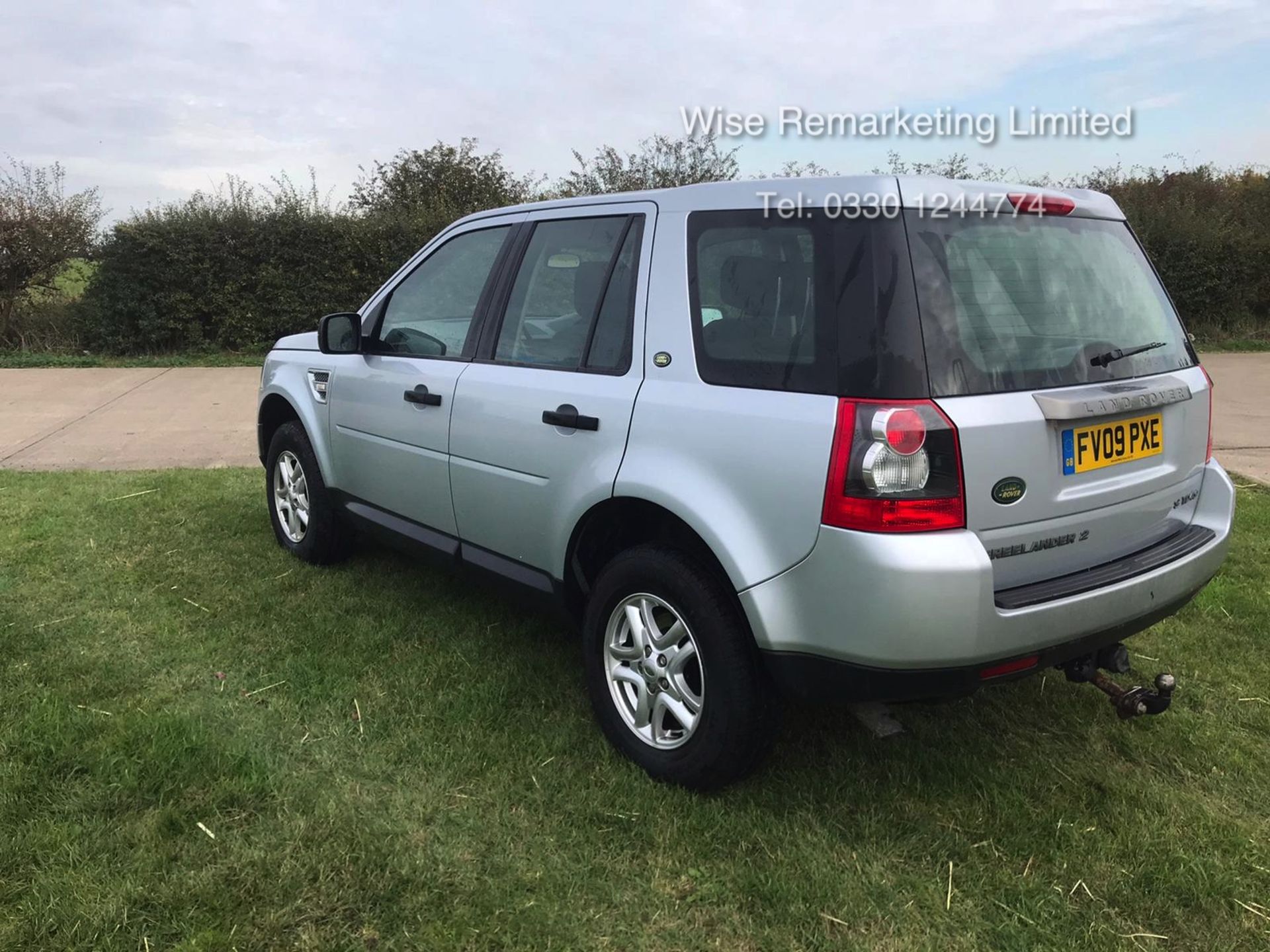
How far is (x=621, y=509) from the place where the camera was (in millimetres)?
2898

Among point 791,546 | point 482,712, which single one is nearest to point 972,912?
point 791,546

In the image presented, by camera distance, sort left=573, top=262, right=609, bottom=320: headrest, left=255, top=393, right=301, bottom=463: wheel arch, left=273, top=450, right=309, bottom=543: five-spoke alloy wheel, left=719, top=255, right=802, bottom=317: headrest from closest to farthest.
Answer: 1. left=719, top=255, right=802, bottom=317: headrest
2. left=573, top=262, right=609, bottom=320: headrest
3. left=273, top=450, right=309, bottom=543: five-spoke alloy wheel
4. left=255, top=393, right=301, bottom=463: wheel arch

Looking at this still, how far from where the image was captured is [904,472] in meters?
2.21

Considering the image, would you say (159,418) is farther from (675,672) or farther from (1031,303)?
(1031,303)

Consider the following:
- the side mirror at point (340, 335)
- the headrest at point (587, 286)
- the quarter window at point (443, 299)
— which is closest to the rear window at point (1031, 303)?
the headrest at point (587, 286)

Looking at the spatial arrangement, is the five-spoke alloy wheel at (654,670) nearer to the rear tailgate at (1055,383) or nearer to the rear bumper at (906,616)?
the rear bumper at (906,616)

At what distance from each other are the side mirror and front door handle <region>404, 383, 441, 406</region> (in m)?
0.53

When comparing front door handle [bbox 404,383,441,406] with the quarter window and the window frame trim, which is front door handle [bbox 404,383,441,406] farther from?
the window frame trim

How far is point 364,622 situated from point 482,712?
3.32 feet

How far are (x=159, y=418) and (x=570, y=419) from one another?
747cm

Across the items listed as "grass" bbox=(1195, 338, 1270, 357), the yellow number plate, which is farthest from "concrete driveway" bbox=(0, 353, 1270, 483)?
the yellow number plate

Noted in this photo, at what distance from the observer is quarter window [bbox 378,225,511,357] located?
3.67 metres

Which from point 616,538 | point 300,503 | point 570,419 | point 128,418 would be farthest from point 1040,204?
point 128,418

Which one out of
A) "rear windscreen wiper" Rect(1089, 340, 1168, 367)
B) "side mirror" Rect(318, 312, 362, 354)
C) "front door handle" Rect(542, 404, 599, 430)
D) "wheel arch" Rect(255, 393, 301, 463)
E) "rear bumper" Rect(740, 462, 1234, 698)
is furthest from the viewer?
"wheel arch" Rect(255, 393, 301, 463)
